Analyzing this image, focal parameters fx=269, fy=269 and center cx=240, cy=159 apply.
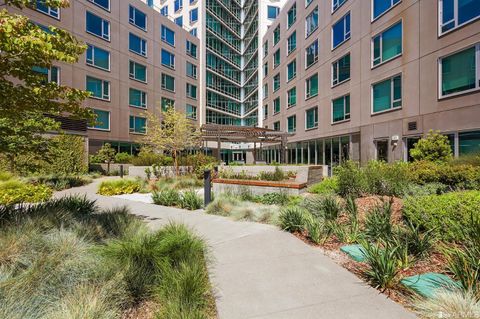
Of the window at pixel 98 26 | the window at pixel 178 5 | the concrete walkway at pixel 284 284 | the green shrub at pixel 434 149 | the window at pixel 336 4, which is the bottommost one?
the concrete walkway at pixel 284 284

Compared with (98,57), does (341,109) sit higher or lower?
lower

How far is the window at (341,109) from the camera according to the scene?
2044 centimetres

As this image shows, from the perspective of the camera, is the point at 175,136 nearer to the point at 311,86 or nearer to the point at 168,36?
the point at 311,86

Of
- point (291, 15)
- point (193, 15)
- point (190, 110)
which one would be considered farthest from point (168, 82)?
point (291, 15)

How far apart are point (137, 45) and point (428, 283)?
35.1 metres

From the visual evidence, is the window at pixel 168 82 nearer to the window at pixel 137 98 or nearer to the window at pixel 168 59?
the window at pixel 168 59

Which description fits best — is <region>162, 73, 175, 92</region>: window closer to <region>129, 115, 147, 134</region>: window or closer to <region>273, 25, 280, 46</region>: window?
<region>129, 115, 147, 134</region>: window

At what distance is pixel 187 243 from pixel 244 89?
177ft

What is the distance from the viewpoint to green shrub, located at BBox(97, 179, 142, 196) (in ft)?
46.6

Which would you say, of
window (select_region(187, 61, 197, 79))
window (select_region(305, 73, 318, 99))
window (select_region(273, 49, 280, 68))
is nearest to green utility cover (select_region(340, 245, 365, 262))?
window (select_region(305, 73, 318, 99))

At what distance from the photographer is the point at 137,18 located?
31.8 meters

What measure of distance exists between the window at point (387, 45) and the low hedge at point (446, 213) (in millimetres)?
13276

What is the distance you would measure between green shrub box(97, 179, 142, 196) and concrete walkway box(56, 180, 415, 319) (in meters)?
10.0

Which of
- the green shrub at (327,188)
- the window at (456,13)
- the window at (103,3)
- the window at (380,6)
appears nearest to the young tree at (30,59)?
the green shrub at (327,188)
